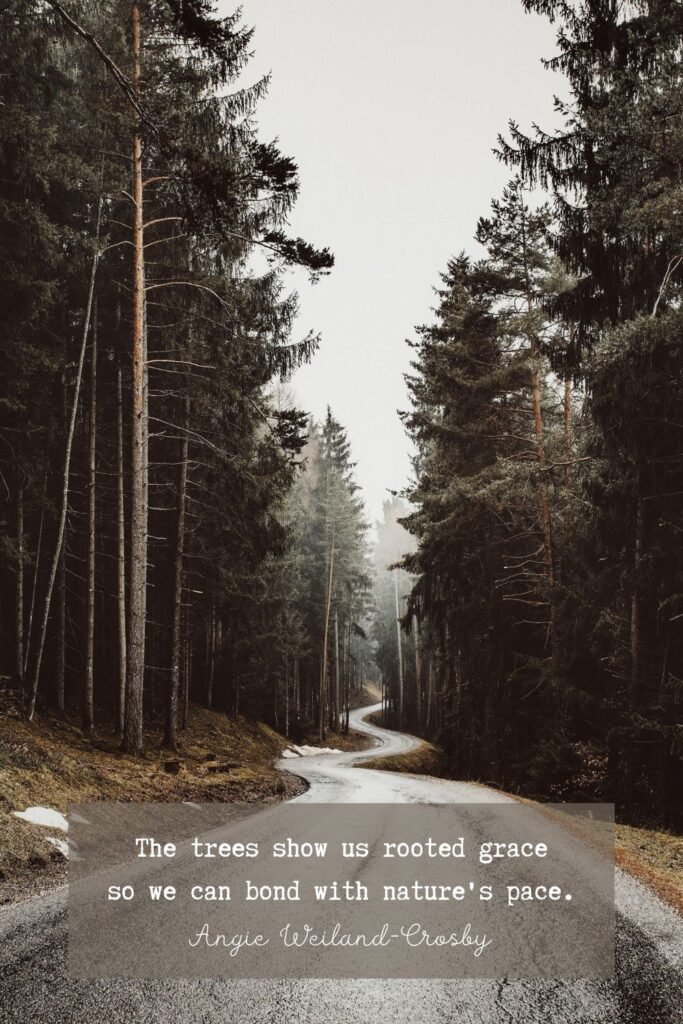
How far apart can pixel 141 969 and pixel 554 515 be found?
14.8 metres

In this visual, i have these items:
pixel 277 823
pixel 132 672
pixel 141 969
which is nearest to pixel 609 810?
pixel 277 823

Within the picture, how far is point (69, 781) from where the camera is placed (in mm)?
8375

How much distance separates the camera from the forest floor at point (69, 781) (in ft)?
17.6

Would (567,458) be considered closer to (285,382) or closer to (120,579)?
(285,382)

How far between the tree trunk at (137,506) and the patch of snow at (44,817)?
4.37m

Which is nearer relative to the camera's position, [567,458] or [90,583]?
[90,583]

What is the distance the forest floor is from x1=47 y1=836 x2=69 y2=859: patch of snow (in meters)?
0.06

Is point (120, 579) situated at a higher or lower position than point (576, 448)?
lower

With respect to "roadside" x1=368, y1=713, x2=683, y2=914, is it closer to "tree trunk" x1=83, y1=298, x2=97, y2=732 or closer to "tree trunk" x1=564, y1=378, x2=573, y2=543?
"tree trunk" x1=564, y1=378, x2=573, y2=543

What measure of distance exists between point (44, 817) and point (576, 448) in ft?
41.6

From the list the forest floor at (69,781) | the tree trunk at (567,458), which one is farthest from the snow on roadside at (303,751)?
the tree trunk at (567,458)

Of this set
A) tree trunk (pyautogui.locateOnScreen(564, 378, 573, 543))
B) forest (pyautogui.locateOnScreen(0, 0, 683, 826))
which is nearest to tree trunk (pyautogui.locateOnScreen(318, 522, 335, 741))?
forest (pyautogui.locateOnScreen(0, 0, 683, 826))

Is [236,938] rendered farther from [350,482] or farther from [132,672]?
[350,482]

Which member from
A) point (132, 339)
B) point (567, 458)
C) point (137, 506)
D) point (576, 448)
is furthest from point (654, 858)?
point (132, 339)
